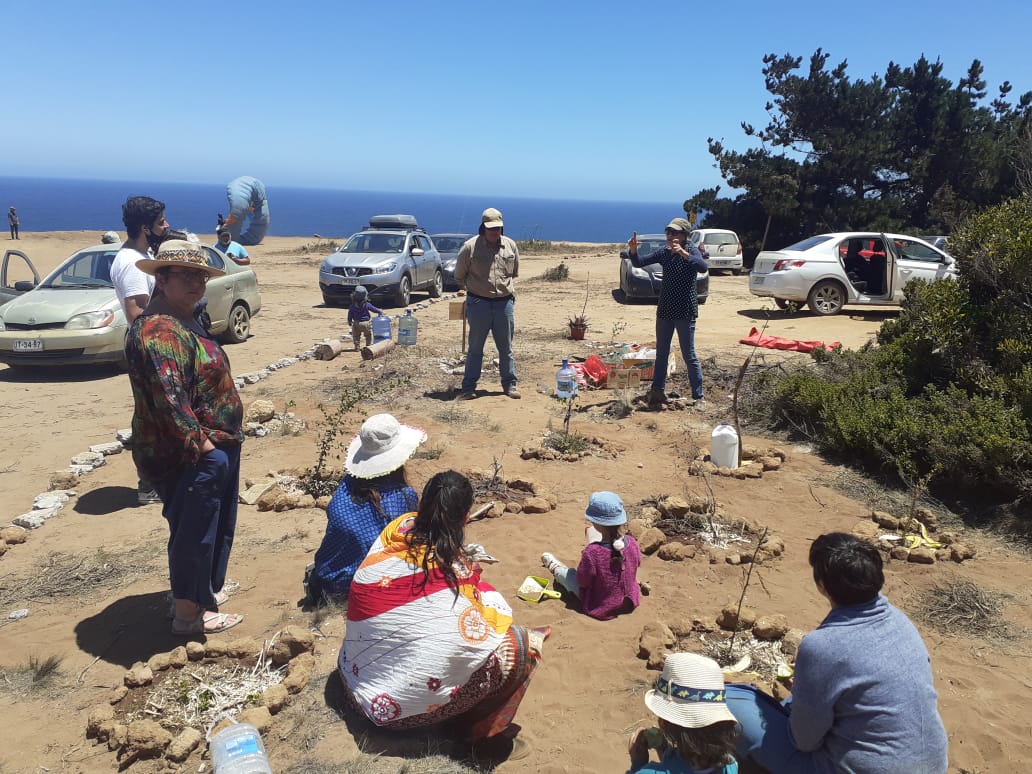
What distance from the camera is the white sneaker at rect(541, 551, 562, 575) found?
171 inches

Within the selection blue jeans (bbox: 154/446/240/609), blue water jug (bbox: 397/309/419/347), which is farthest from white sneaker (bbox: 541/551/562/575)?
blue water jug (bbox: 397/309/419/347)

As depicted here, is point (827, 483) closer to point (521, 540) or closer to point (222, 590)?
point (521, 540)

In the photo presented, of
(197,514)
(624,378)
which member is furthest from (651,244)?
(197,514)

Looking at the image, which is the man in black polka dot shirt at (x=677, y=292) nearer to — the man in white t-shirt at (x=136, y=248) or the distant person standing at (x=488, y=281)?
the distant person standing at (x=488, y=281)

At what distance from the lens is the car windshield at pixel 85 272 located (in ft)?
33.1

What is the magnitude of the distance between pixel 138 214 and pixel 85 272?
601 centimetres

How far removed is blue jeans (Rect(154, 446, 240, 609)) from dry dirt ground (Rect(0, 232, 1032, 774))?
0.42 metres

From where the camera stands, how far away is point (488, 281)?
8000 millimetres

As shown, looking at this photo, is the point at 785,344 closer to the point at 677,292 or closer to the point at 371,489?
the point at 677,292

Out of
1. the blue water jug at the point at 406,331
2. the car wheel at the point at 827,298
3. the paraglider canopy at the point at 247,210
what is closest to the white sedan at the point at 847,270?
the car wheel at the point at 827,298

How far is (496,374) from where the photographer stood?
9.70m

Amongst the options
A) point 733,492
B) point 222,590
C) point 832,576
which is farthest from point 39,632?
point 733,492

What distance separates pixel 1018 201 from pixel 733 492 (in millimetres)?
4152

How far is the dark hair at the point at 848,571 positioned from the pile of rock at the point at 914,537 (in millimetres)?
2537
